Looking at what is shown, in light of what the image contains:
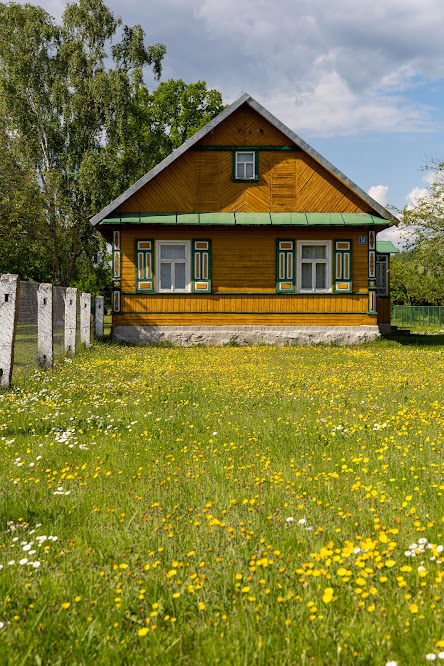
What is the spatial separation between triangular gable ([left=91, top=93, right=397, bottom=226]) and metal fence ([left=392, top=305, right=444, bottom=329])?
85.1 ft

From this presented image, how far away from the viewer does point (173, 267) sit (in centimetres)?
1956

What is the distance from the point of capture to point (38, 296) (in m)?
11.6

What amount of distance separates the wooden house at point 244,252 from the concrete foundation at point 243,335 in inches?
1.5

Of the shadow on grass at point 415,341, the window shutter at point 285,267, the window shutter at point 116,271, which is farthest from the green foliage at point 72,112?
the shadow on grass at point 415,341

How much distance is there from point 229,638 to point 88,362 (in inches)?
434

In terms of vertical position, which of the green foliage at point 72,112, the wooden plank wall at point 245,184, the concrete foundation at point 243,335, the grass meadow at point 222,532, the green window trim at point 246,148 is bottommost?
the grass meadow at point 222,532

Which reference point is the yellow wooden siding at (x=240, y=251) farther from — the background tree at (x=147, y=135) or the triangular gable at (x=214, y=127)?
the background tree at (x=147, y=135)

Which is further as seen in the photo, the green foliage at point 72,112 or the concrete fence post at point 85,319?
the green foliage at point 72,112

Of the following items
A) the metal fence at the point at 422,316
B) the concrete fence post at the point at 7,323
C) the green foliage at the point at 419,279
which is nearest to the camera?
the concrete fence post at the point at 7,323

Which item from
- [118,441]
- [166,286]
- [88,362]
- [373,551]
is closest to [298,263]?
[166,286]

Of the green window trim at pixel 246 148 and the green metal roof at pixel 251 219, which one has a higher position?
the green window trim at pixel 246 148

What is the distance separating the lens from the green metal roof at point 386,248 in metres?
24.1

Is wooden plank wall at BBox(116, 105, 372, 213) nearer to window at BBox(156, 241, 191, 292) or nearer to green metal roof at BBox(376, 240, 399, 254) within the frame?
window at BBox(156, 241, 191, 292)

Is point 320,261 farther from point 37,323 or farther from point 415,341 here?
point 37,323
